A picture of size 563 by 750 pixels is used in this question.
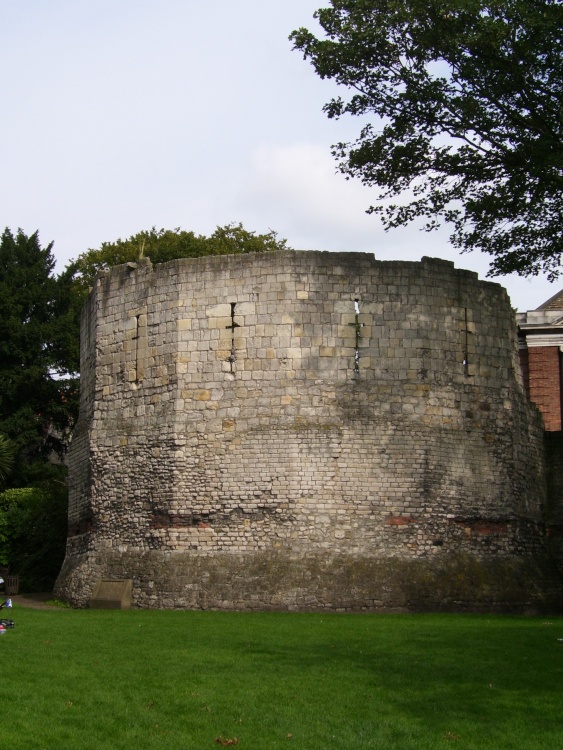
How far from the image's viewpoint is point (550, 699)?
11.6 meters

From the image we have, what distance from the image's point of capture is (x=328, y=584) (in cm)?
2131

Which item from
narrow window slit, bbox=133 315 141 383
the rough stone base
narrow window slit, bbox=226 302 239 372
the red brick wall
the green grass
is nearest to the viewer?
the green grass

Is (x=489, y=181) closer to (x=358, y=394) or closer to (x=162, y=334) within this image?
(x=358, y=394)

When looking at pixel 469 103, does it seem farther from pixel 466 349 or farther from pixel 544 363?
Answer: pixel 544 363

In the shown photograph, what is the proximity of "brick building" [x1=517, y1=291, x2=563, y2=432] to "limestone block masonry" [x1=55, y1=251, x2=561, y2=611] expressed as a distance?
38.1ft

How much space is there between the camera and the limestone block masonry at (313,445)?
21781mm

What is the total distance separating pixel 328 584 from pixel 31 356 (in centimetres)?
2119

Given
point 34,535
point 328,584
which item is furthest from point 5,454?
point 328,584

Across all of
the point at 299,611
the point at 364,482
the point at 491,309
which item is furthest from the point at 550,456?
the point at 299,611

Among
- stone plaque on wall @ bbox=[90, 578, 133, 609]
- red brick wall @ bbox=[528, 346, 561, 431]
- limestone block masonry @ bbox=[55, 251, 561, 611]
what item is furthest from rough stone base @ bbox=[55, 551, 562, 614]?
red brick wall @ bbox=[528, 346, 561, 431]

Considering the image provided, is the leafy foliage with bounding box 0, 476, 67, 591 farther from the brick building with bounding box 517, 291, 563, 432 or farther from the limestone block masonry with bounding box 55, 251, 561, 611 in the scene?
the brick building with bounding box 517, 291, 563, 432

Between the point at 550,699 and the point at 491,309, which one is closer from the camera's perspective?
the point at 550,699

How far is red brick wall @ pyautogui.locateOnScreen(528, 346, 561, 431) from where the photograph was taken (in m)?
35.3

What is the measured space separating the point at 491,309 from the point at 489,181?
10.6ft
